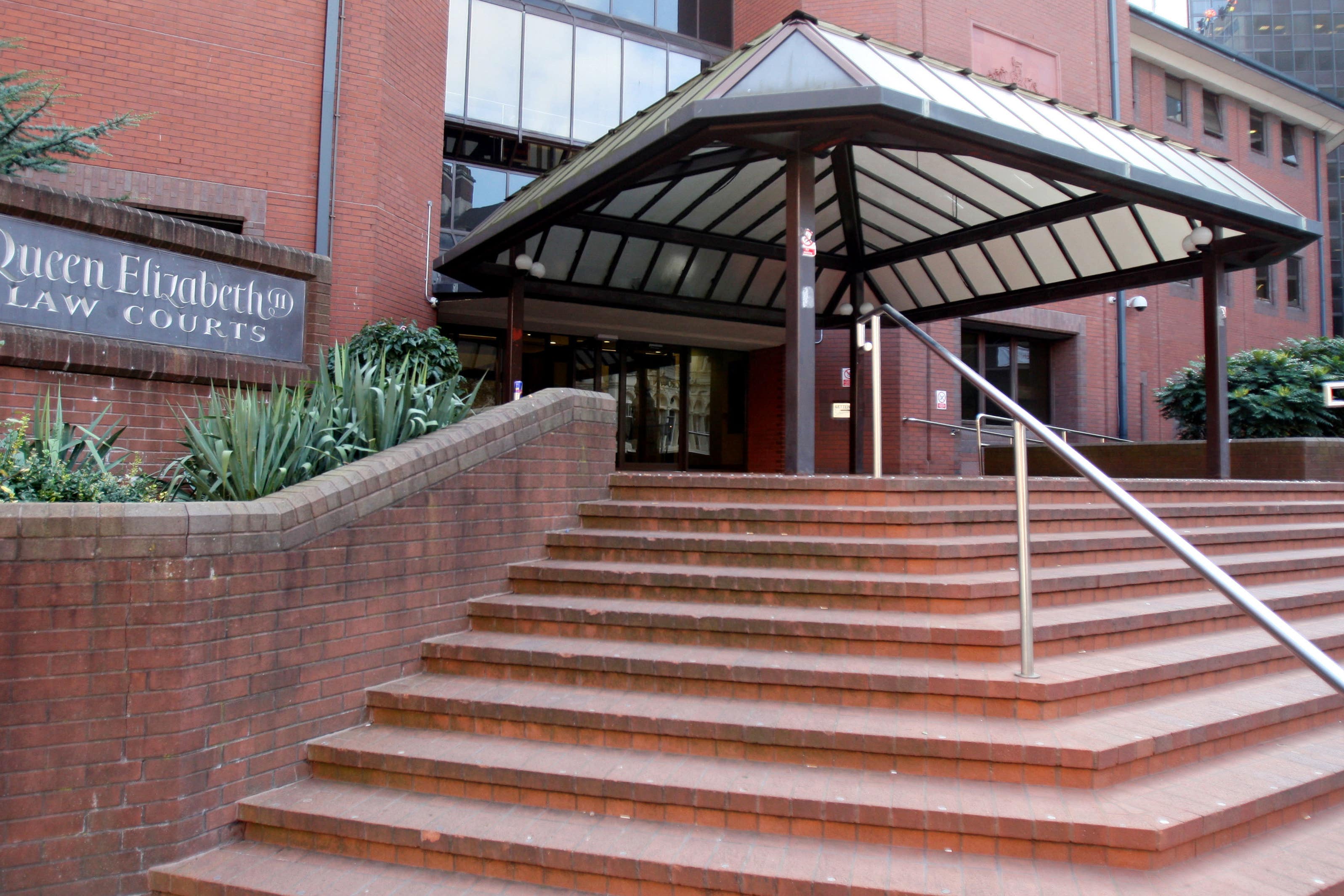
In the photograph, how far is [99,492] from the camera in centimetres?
393

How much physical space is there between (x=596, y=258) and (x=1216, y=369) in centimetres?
732

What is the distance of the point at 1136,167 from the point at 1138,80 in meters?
15.2

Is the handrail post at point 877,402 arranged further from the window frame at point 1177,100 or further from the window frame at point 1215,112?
the window frame at point 1215,112

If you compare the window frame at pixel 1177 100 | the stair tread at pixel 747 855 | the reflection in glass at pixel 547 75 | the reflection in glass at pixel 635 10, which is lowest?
the stair tread at pixel 747 855

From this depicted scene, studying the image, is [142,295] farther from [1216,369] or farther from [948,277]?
[1216,369]

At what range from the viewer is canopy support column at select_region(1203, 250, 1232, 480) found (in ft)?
29.7

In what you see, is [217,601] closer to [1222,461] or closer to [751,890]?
[751,890]

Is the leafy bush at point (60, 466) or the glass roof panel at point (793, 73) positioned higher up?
the glass roof panel at point (793, 73)

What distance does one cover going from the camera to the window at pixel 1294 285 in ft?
76.6

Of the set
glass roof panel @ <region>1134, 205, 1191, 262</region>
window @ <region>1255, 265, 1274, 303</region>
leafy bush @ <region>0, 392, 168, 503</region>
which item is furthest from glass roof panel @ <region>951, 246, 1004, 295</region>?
window @ <region>1255, 265, 1274, 303</region>

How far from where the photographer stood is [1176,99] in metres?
20.6

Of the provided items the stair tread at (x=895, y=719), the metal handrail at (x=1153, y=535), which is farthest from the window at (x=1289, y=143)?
the metal handrail at (x=1153, y=535)

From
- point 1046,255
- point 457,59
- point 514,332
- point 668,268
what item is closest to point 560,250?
point 514,332

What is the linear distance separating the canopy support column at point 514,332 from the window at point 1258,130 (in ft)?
74.9
